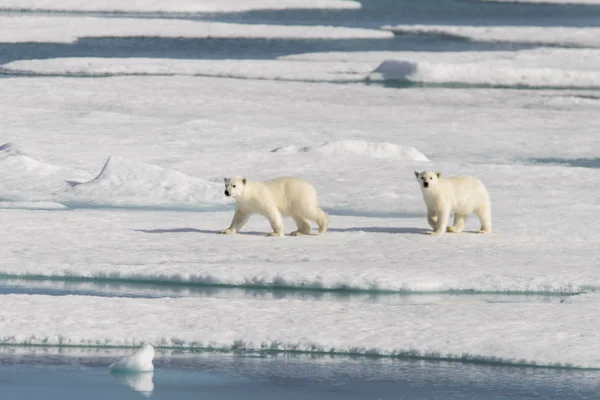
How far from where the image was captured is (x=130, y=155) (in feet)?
37.9

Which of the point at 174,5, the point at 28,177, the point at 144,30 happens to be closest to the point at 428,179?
the point at 28,177

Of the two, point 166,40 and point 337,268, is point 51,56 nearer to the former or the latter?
point 166,40

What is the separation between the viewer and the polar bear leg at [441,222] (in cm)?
796

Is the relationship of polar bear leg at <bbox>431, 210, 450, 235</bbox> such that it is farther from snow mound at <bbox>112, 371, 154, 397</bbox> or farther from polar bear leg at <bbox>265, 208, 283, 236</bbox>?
snow mound at <bbox>112, 371, 154, 397</bbox>

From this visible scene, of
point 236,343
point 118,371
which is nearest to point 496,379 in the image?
point 236,343

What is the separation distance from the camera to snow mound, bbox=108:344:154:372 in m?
5.08

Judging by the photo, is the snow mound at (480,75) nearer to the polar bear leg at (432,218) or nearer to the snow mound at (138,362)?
the polar bear leg at (432,218)

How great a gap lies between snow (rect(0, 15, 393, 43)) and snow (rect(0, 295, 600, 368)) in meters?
18.7

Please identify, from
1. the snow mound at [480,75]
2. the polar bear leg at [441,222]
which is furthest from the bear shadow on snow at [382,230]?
the snow mound at [480,75]

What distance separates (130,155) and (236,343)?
6183mm

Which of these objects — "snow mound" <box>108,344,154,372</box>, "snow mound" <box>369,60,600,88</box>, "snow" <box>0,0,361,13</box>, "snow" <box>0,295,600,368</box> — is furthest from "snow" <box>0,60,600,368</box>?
"snow" <box>0,0,361,13</box>

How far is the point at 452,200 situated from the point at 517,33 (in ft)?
62.5

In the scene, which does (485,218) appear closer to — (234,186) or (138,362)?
(234,186)

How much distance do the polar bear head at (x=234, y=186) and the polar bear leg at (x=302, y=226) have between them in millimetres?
528
